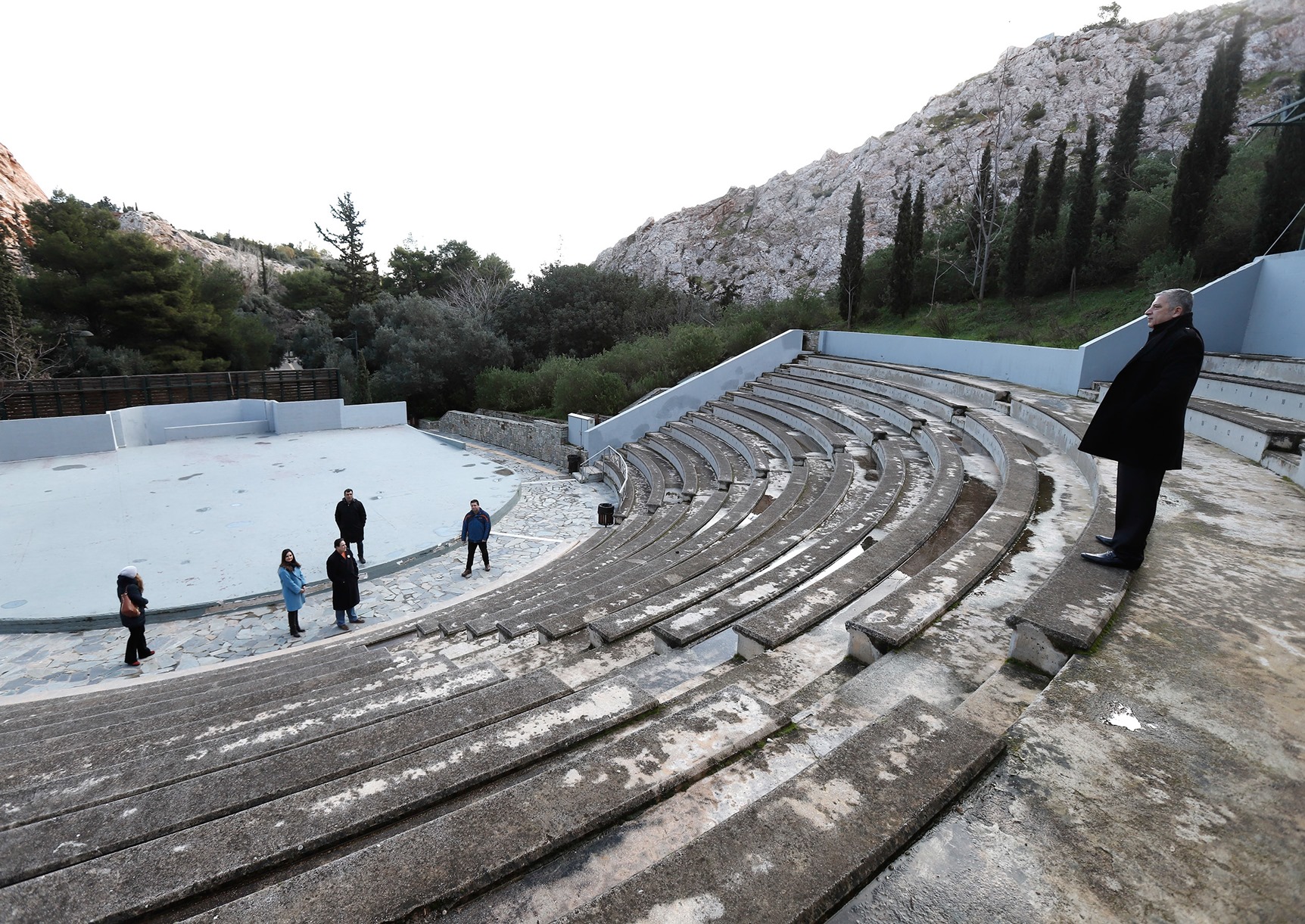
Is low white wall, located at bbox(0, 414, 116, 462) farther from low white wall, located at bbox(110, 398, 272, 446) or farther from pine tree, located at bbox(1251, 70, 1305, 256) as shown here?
pine tree, located at bbox(1251, 70, 1305, 256)

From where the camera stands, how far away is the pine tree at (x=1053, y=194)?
1927cm

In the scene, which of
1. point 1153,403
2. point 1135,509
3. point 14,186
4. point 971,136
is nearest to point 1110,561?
point 1135,509

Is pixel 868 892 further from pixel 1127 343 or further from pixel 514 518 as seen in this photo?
pixel 1127 343

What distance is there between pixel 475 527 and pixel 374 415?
650 inches

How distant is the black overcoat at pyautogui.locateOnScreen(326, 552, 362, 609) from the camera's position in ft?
23.4

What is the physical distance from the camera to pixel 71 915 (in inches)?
58.9

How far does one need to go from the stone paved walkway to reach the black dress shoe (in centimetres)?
753

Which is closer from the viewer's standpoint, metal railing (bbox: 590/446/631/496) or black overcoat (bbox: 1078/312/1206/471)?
black overcoat (bbox: 1078/312/1206/471)

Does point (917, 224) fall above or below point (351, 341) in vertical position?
above

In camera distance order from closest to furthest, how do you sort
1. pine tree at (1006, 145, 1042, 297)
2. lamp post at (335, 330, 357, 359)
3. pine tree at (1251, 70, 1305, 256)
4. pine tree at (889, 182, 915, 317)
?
pine tree at (1251, 70, 1305, 256) < pine tree at (1006, 145, 1042, 297) < pine tree at (889, 182, 915, 317) < lamp post at (335, 330, 357, 359)

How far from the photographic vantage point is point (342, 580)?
727 cm

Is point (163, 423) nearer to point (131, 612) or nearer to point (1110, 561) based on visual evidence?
point (131, 612)

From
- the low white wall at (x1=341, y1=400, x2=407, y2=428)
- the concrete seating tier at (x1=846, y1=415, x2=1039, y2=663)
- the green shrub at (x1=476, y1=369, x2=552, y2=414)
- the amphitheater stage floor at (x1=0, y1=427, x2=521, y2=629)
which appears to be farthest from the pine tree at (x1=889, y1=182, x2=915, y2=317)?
the low white wall at (x1=341, y1=400, x2=407, y2=428)

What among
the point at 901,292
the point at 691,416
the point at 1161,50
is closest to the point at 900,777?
the point at 691,416
